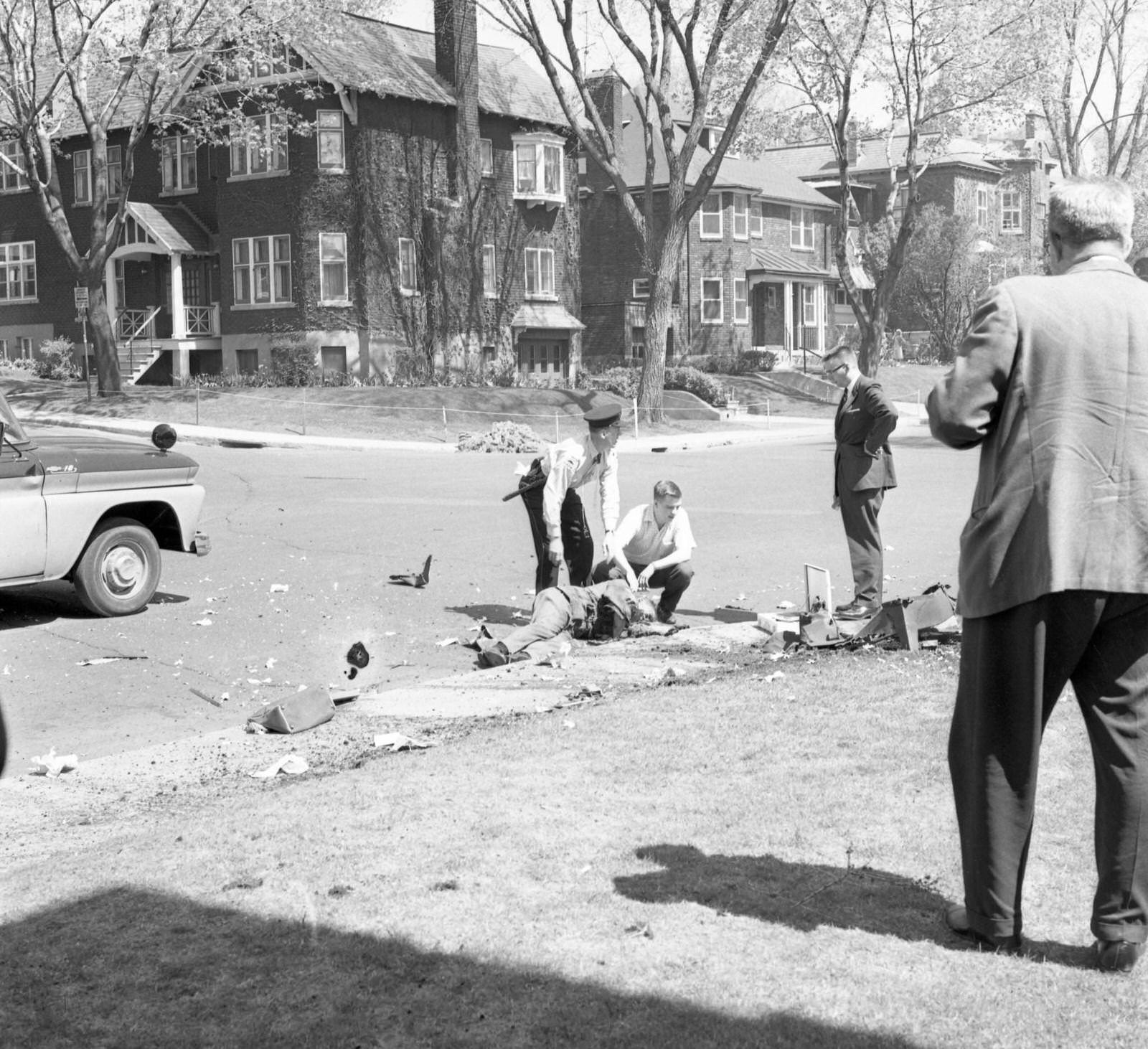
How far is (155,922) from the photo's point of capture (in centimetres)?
435

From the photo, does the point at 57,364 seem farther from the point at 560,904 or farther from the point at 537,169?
the point at 560,904

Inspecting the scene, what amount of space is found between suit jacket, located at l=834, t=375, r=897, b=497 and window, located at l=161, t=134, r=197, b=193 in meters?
38.9

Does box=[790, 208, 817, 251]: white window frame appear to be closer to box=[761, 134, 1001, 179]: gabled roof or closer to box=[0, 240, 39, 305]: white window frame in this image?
box=[761, 134, 1001, 179]: gabled roof

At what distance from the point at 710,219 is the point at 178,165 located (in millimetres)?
21902

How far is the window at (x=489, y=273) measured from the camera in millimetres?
46438

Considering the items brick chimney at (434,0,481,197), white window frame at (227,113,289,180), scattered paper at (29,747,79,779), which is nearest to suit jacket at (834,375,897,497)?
scattered paper at (29,747,79,779)

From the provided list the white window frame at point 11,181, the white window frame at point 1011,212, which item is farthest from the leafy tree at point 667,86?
the white window frame at point 1011,212

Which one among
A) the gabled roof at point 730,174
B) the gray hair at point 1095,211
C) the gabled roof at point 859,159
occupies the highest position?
the gabled roof at point 859,159

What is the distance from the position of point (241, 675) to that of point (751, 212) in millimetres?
55162

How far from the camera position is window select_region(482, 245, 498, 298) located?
152ft

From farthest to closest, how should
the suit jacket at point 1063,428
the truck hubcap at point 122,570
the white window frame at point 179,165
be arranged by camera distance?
the white window frame at point 179,165, the truck hubcap at point 122,570, the suit jacket at point 1063,428

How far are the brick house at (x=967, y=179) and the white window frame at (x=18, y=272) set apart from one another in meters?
35.8

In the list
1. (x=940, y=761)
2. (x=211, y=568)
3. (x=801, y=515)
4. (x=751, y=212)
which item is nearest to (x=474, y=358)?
(x=751, y=212)

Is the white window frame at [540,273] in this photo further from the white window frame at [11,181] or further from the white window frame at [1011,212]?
the white window frame at [1011,212]
